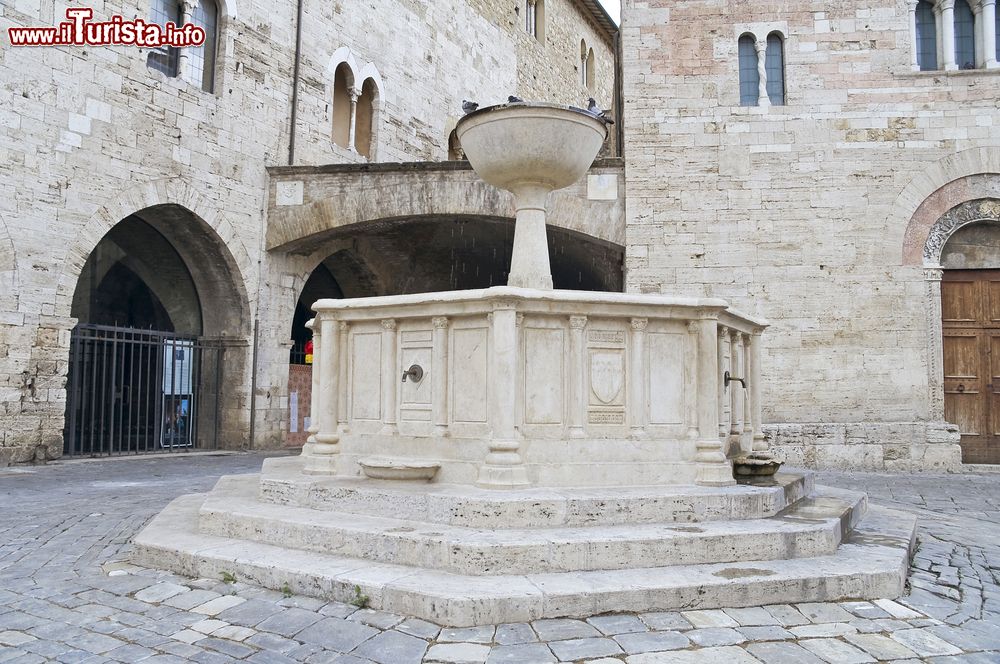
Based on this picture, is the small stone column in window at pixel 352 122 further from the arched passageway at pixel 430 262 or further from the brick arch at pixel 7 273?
the brick arch at pixel 7 273

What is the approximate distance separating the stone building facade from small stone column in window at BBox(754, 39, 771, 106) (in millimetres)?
7204

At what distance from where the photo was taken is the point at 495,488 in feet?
14.8

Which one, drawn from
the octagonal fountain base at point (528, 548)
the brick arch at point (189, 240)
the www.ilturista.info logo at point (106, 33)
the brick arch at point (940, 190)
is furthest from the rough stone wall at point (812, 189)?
the www.ilturista.info logo at point (106, 33)

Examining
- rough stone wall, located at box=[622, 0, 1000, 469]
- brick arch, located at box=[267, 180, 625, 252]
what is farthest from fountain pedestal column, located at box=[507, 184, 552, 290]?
brick arch, located at box=[267, 180, 625, 252]

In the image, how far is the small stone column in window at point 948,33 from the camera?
11109 mm

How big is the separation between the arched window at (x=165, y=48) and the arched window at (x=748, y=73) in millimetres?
8118

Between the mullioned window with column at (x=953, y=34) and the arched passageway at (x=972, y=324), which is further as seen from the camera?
the mullioned window with column at (x=953, y=34)

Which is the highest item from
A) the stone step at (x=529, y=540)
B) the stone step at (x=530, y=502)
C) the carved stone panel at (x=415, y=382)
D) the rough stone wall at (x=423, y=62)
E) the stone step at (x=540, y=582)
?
the rough stone wall at (x=423, y=62)

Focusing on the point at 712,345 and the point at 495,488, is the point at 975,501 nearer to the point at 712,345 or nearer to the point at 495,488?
the point at 712,345

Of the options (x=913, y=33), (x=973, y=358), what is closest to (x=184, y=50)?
(x=913, y=33)

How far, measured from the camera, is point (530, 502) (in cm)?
424

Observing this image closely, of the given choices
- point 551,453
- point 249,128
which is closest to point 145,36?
point 249,128

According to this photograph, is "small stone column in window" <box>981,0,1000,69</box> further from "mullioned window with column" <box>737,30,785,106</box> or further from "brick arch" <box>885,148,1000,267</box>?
"mullioned window with column" <box>737,30,785,106</box>

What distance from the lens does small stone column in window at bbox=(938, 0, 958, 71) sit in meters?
11.1
